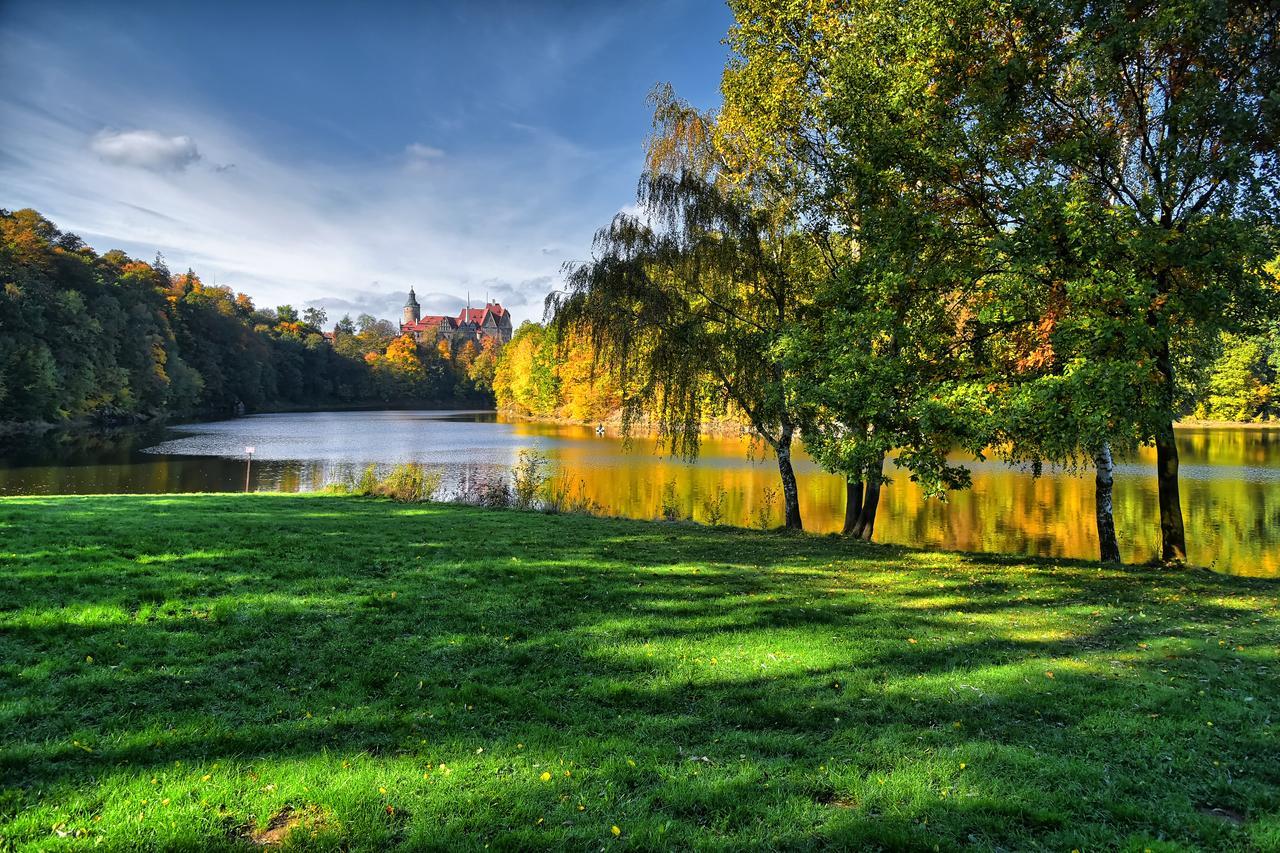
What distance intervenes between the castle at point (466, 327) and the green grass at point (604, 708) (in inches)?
5709

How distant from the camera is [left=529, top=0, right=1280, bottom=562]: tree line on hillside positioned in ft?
29.0

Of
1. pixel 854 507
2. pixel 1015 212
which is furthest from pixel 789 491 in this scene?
pixel 1015 212

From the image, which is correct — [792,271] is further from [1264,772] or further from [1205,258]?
[1264,772]

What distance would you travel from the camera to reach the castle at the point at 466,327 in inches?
6137

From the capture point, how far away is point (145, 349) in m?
61.5

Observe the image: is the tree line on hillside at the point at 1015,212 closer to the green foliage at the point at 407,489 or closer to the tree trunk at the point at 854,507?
the tree trunk at the point at 854,507

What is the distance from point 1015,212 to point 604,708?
9052 mm

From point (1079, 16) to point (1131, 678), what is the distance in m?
9.85

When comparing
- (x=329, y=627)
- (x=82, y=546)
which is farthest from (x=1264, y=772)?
(x=82, y=546)

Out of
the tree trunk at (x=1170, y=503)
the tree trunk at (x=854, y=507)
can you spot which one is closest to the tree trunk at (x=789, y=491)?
the tree trunk at (x=854, y=507)

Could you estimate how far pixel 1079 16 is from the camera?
32.6 feet

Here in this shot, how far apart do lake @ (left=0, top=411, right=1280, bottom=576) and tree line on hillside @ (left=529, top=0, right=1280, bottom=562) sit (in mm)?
6324

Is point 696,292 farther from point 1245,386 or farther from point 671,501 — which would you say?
point 1245,386

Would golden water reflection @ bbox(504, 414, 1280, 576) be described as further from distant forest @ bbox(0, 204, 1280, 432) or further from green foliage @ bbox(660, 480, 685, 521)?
distant forest @ bbox(0, 204, 1280, 432)
